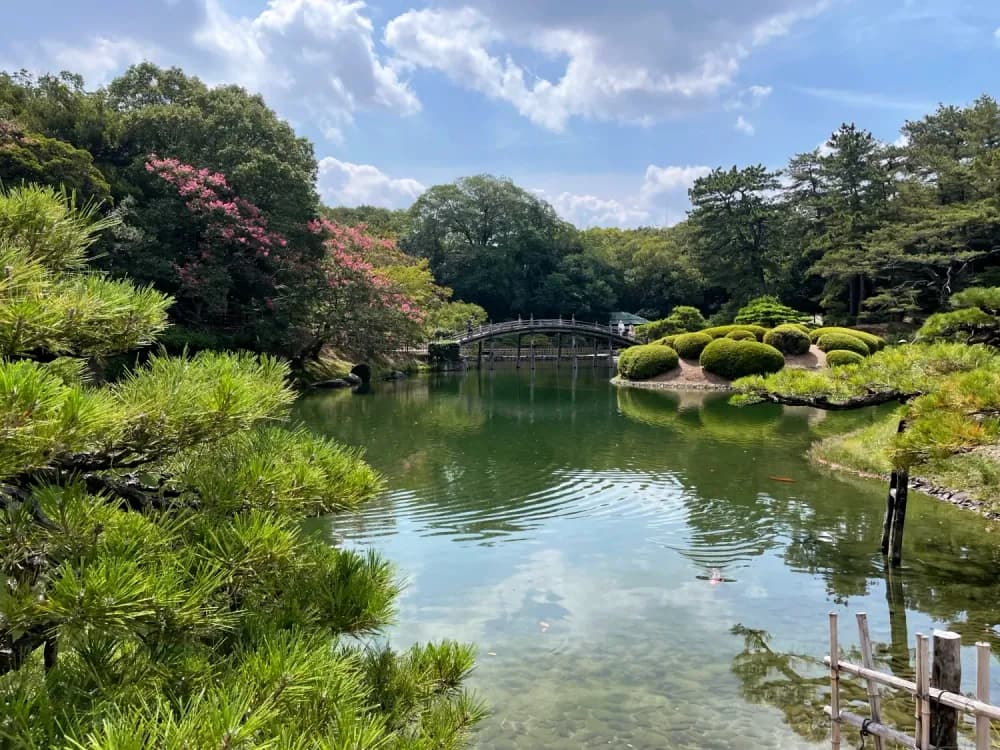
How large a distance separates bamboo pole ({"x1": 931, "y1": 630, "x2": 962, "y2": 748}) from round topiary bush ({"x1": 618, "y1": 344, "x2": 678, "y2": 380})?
2448 cm

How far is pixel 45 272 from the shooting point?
1.83 meters

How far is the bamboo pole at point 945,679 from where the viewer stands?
2.83 metres

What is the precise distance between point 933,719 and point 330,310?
24093mm

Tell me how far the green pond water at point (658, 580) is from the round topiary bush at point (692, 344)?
43.8 feet

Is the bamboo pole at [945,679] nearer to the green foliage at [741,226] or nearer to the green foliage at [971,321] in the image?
the green foliage at [971,321]

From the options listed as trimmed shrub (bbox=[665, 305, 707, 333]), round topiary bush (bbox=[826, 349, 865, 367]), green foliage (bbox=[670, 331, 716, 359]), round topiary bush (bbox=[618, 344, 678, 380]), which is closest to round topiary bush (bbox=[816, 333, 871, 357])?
round topiary bush (bbox=[826, 349, 865, 367])

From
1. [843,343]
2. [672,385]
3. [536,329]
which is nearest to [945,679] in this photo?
[672,385]

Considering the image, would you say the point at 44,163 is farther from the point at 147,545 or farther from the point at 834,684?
the point at 834,684

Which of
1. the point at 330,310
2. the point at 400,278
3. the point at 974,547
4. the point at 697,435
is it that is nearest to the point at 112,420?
the point at 974,547

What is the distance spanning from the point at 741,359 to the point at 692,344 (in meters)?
2.69

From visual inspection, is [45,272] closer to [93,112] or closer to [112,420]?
[112,420]

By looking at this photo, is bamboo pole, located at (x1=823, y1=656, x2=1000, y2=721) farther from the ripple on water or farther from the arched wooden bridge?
the arched wooden bridge

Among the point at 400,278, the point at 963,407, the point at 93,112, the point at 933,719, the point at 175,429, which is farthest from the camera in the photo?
the point at 400,278

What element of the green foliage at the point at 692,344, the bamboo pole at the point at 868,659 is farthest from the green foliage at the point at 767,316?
the bamboo pole at the point at 868,659
